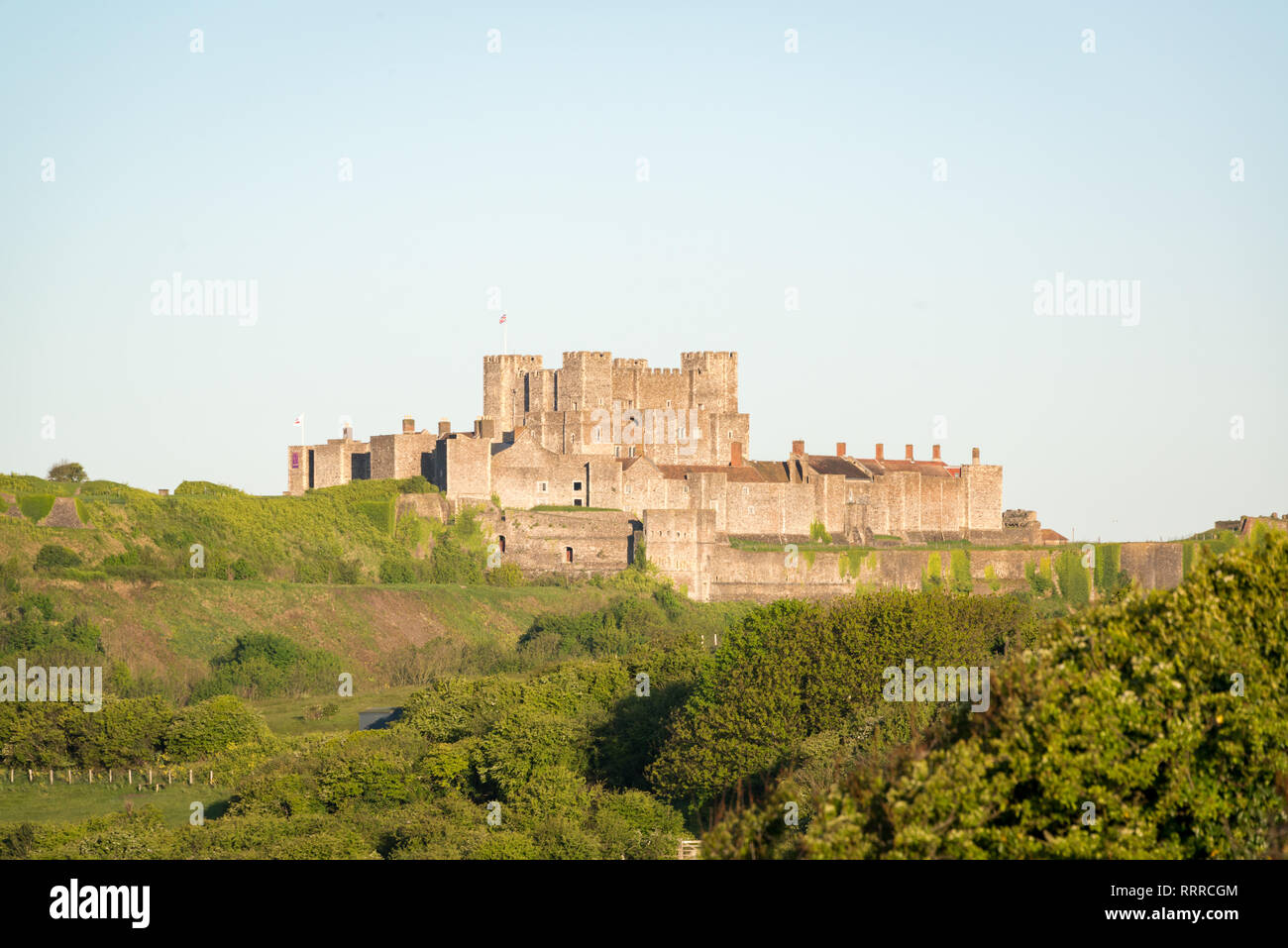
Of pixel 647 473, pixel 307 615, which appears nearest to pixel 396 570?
pixel 307 615

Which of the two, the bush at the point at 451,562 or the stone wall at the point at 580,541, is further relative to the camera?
the bush at the point at 451,562

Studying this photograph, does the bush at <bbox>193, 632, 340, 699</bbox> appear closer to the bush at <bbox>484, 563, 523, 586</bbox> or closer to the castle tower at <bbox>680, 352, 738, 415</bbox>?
the bush at <bbox>484, 563, 523, 586</bbox>

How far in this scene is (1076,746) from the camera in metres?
16.5

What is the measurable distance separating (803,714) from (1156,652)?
19235 millimetres

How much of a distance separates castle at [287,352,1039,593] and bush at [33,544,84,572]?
1475 centimetres

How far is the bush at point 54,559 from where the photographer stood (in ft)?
194

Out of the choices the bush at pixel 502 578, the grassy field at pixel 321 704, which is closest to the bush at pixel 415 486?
the bush at pixel 502 578

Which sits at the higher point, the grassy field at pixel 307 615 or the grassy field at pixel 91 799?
the grassy field at pixel 307 615

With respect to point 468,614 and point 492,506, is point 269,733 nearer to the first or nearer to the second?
point 468,614

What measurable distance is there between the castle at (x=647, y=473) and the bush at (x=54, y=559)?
1475 cm

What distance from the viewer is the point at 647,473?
68.6 m

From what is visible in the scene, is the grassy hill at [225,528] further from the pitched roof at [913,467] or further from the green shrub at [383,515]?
the pitched roof at [913,467]

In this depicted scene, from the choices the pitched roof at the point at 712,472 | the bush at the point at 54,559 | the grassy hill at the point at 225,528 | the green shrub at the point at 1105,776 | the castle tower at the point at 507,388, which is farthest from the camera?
the castle tower at the point at 507,388
